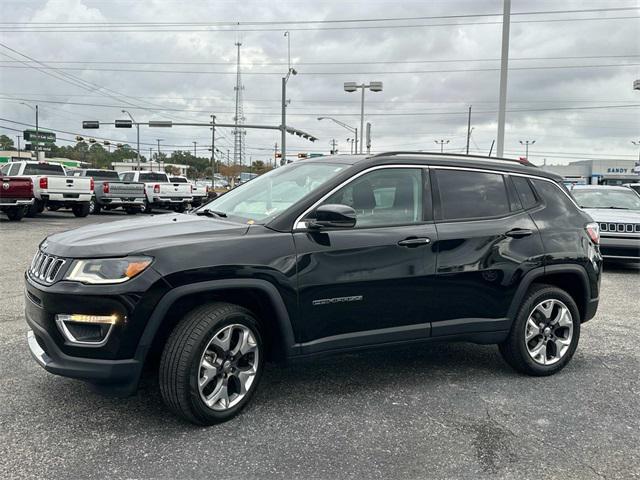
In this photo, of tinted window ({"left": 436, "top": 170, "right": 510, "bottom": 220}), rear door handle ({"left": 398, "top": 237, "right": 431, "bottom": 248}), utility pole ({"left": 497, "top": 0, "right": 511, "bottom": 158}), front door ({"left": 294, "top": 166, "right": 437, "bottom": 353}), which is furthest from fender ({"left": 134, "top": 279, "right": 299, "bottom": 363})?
utility pole ({"left": 497, "top": 0, "right": 511, "bottom": 158})

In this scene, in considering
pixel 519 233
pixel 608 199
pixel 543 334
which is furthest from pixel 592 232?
pixel 608 199

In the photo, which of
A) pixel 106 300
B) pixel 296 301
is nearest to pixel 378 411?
pixel 296 301

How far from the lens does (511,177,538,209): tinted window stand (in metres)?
4.66

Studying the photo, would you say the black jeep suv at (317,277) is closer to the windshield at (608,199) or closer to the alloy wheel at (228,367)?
the alloy wheel at (228,367)

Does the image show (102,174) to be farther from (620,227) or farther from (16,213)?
(620,227)

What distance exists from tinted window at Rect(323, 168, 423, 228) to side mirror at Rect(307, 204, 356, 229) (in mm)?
235

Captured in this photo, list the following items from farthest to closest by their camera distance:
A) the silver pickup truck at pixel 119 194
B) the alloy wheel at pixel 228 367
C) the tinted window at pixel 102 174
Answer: the tinted window at pixel 102 174
the silver pickup truck at pixel 119 194
the alloy wheel at pixel 228 367

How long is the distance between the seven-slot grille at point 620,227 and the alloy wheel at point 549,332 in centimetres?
602

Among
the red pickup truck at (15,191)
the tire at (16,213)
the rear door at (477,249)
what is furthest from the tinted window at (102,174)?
the rear door at (477,249)

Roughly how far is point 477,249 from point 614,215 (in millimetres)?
7216

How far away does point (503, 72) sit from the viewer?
16.0 meters

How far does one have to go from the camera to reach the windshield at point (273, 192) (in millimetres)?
3959

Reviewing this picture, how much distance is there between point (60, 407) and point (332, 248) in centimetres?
212

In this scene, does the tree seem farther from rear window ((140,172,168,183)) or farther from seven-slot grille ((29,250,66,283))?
seven-slot grille ((29,250,66,283))
